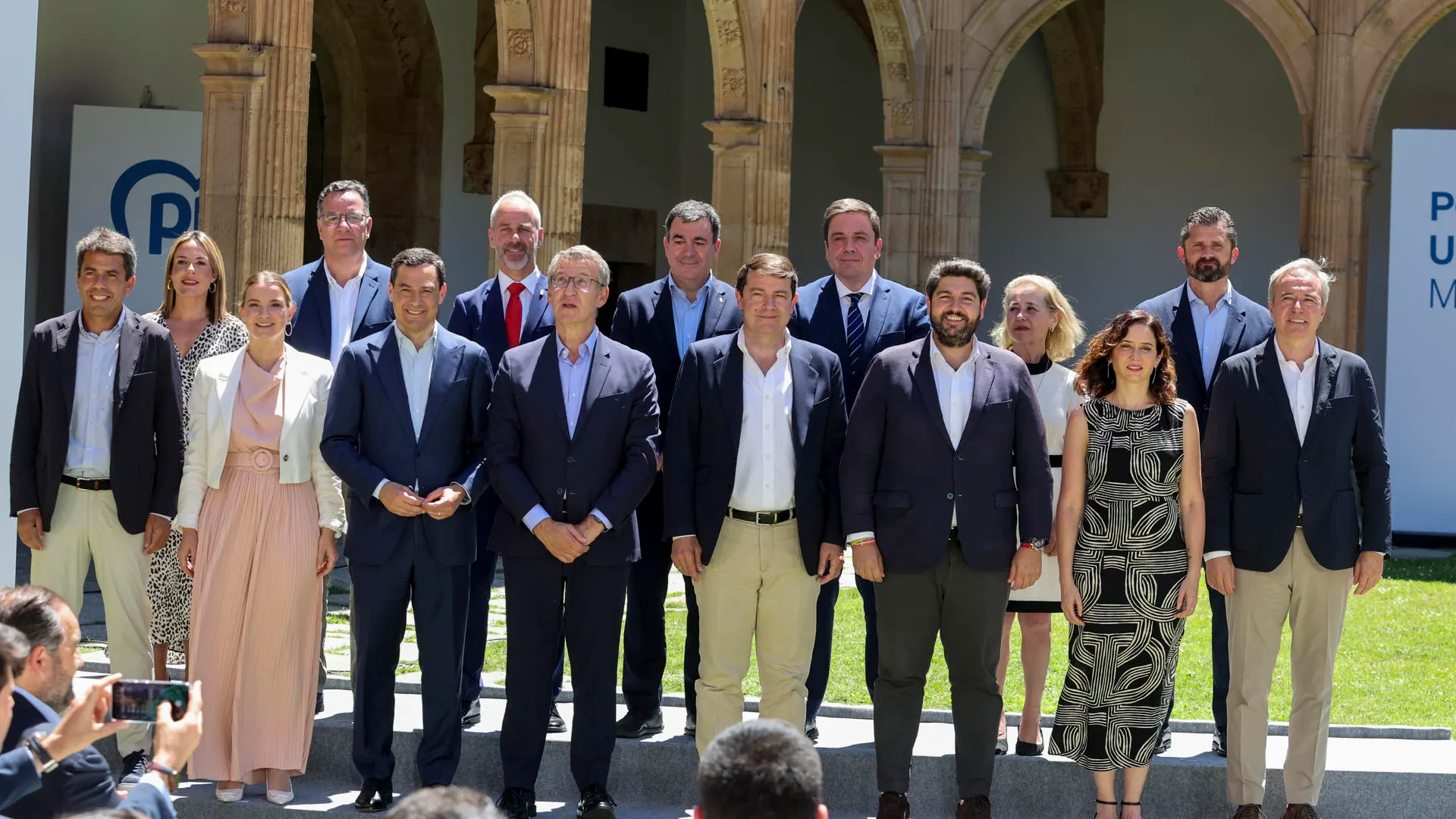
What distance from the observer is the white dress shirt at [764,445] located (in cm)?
546

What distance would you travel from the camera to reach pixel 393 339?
18.3ft

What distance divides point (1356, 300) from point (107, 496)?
543 inches

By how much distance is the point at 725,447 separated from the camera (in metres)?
5.47

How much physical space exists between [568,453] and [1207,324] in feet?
7.54

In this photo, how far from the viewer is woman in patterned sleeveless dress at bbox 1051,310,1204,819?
17.7 ft

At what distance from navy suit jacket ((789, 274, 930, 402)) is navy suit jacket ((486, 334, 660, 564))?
2.76 feet

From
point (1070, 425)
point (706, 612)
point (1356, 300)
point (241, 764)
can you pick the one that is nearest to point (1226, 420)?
point (1070, 425)

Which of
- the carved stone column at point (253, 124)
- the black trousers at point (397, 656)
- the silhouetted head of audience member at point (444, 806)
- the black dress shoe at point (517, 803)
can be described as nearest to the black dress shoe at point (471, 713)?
the black trousers at point (397, 656)

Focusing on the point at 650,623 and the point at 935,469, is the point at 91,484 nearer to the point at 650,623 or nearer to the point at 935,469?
the point at 650,623

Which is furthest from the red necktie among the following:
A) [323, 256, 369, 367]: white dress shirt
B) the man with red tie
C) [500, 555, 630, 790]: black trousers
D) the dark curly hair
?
the dark curly hair

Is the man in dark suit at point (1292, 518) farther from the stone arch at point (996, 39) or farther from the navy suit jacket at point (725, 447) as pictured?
the stone arch at point (996, 39)

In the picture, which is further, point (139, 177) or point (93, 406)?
point (139, 177)

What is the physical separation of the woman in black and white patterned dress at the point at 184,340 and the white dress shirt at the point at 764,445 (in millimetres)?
1703

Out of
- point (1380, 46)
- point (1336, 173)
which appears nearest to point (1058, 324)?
point (1336, 173)
